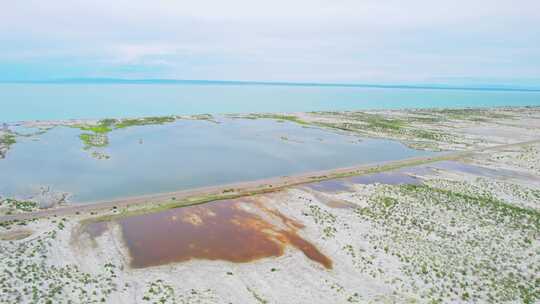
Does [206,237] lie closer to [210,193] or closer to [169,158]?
[210,193]

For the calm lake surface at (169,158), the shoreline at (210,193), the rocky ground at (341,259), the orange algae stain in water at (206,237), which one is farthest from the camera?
the calm lake surface at (169,158)

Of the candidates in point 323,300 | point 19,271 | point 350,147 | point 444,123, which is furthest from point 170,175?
point 444,123

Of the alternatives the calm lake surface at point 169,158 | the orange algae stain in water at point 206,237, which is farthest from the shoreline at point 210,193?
the orange algae stain in water at point 206,237

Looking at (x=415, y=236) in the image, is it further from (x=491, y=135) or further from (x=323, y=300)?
(x=491, y=135)

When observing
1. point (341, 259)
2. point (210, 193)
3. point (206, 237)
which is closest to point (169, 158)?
point (210, 193)

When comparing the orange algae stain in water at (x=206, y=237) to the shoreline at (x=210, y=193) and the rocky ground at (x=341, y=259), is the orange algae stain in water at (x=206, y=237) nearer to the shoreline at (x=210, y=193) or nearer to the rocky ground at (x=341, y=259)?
the rocky ground at (x=341, y=259)

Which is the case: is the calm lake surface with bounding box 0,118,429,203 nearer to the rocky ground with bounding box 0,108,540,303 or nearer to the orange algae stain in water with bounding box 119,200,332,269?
the rocky ground with bounding box 0,108,540,303

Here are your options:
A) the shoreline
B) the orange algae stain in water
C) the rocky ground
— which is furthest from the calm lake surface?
the orange algae stain in water
